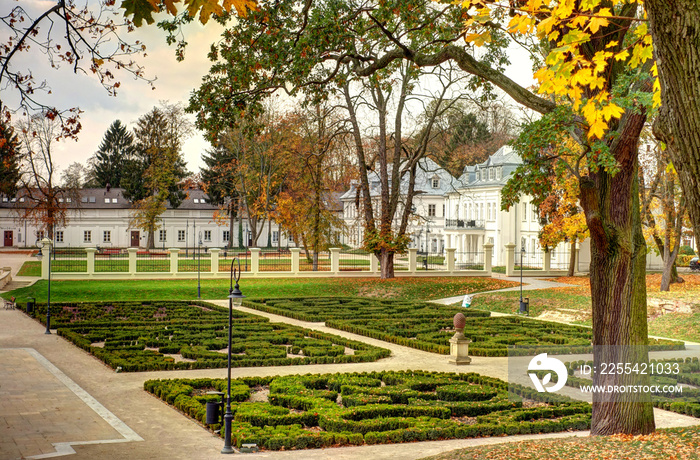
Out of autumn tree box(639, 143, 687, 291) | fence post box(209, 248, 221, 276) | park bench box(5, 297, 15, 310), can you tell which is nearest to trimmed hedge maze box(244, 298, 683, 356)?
fence post box(209, 248, 221, 276)

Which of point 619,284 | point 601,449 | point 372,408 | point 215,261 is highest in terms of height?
point 619,284

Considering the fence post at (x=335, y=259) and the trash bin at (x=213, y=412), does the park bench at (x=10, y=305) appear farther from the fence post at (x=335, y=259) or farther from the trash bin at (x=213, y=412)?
the trash bin at (x=213, y=412)

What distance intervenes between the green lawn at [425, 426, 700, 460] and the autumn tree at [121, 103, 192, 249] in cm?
5561

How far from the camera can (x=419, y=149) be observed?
35.2 meters

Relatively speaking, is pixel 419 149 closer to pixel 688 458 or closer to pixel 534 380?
pixel 534 380

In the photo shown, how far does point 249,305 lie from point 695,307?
15.7m

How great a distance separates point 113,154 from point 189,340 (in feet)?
214

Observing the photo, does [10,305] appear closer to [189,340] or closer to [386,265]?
[189,340]

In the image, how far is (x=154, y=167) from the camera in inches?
2506

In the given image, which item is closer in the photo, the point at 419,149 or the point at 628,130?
the point at 628,130

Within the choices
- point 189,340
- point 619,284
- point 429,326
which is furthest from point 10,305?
point 619,284

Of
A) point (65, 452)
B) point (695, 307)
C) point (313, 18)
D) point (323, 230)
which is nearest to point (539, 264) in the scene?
point (323, 230)

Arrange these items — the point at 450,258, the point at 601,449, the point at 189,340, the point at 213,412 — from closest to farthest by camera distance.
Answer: the point at 601,449 < the point at 213,412 < the point at 189,340 < the point at 450,258

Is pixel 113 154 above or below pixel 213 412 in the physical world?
above
